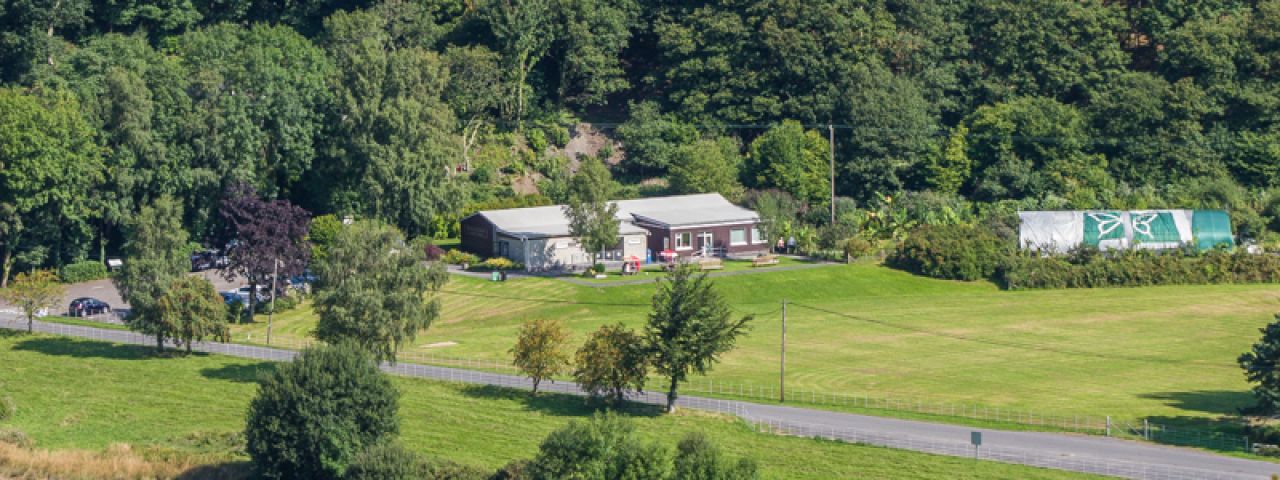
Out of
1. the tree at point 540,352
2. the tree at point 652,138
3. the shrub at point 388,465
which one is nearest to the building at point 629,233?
the tree at point 652,138

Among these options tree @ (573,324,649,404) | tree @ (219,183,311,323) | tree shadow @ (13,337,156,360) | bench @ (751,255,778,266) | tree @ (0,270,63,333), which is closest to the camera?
tree @ (573,324,649,404)

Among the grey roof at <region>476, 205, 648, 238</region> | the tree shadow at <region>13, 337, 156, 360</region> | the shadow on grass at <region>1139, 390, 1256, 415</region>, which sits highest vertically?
the grey roof at <region>476, 205, 648, 238</region>

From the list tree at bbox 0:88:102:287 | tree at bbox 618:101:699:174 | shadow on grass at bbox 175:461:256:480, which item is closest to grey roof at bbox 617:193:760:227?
tree at bbox 618:101:699:174

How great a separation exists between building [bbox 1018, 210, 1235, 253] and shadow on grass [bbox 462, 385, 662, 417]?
4796cm

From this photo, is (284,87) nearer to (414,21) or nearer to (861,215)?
(414,21)

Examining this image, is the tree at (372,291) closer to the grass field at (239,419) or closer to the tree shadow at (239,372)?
the grass field at (239,419)

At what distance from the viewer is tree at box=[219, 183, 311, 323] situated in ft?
325

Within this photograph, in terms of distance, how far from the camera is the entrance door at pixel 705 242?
119375 millimetres

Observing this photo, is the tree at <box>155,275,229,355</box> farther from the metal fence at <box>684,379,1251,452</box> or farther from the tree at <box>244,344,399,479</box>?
the metal fence at <box>684,379,1251,452</box>

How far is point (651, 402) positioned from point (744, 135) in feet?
207

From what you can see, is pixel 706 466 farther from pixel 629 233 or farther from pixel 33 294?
pixel 629 233

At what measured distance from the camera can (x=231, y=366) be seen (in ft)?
292

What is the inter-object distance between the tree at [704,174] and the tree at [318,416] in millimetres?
60757

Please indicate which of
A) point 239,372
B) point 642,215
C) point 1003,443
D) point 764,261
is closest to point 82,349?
point 239,372
